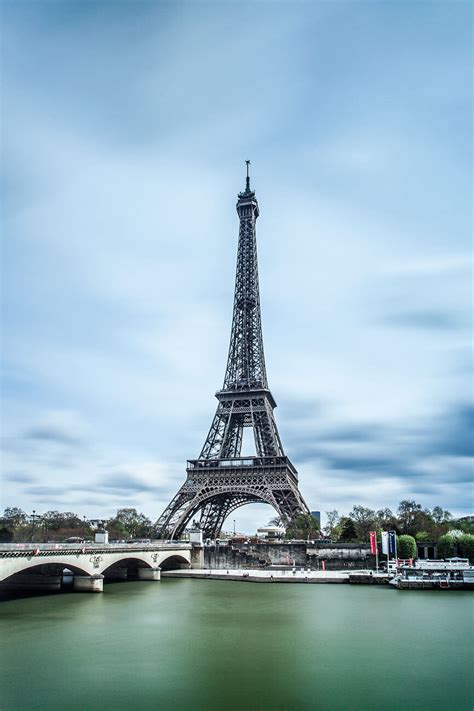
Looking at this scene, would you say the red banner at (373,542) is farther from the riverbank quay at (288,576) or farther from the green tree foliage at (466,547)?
the green tree foliage at (466,547)

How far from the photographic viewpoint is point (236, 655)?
883 inches

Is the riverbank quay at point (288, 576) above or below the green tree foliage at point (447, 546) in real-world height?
below

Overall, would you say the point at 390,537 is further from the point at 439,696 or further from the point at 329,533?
the point at 439,696

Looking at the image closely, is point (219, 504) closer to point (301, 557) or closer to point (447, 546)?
point (301, 557)

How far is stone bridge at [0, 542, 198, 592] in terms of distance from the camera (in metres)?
34.7

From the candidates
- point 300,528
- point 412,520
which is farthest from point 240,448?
point 412,520

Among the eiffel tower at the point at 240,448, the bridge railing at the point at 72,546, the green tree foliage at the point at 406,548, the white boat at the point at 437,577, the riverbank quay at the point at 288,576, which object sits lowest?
the riverbank quay at the point at 288,576

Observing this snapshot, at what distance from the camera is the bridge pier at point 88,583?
43719mm

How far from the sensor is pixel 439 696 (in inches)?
699

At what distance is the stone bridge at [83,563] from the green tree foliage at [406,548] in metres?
21.7

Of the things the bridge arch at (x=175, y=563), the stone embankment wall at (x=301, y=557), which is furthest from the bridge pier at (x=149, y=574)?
the stone embankment wall at (x=301, y=557)

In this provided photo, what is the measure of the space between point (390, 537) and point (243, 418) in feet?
97.8

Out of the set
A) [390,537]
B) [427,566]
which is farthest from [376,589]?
[390,537]

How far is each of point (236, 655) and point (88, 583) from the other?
24942 millimetres
